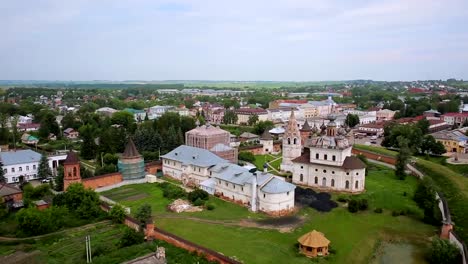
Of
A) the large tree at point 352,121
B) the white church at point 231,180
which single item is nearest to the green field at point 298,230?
the white church at point 231,180

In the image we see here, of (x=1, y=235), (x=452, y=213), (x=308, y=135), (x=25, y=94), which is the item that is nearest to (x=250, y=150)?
(x=308, y=135)

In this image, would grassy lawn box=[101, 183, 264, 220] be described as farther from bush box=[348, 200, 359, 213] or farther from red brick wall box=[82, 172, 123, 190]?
bush box=[348, 200, 359, 213]

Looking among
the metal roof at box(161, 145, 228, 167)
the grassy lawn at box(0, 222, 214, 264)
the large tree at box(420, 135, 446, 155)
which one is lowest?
the grassy lawn at box(0, 222, 214, 264)

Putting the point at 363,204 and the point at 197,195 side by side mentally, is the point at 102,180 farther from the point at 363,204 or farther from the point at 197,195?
the point at 363,204

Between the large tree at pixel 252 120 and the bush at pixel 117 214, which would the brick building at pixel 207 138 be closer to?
the bush at pixel 117 214

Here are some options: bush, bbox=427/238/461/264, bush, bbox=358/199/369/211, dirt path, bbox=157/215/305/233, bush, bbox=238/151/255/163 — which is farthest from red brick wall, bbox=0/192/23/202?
bush, bbox=427/238/461/264

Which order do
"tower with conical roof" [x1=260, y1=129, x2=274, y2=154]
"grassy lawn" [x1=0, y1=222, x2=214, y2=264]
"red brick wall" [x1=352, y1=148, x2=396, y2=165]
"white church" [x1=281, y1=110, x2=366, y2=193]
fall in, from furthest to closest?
"tower with conical roof" [x1=260, y1=129, x2=274, y2=154]
"red brick wall" [x1=352, y1=148, x2=396, y2=165]
"white church" [x1=281, y1=110, x2=366, y2=193]
"grassy lawn" [x1=0, y1=222, x2=214, y2=264]
